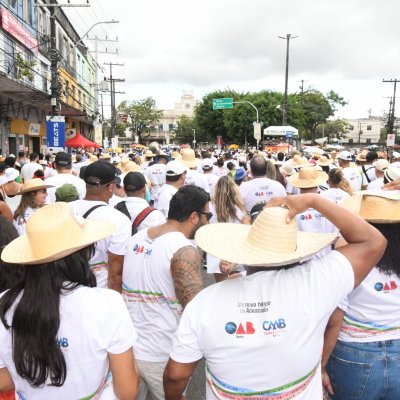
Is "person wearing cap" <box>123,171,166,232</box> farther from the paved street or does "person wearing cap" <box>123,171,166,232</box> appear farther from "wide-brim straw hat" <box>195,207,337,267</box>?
"wide-brim straw hat" <box>195,207,337,267</box>

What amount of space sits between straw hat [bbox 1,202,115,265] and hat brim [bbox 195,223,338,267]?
1.77ft

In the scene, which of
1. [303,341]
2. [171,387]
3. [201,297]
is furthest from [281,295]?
[171,387]

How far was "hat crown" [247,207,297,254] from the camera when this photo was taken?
1706mm

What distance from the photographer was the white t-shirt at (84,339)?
1.72 m

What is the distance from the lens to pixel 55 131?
14.0m

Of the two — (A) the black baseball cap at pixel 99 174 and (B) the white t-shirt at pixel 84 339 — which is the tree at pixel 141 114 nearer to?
(A) the black baseball cap at pixel 99 174

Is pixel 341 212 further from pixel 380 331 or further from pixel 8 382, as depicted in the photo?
pixel 8 382

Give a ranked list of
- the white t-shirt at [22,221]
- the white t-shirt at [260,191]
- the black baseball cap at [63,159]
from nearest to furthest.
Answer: the white t-shirt at [22,221] < the white t-shirt at [260,191] < the black baseball cap at [63,159]

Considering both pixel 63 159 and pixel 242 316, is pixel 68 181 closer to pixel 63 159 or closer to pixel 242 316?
pixel 63 159

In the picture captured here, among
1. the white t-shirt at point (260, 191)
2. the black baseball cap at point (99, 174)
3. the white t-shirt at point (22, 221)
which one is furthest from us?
the white t-shirt at point (260, 191)

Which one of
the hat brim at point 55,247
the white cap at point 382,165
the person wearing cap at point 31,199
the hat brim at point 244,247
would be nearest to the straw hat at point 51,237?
the hat brim at point 55,247

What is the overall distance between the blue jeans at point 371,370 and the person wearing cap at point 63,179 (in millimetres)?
4537

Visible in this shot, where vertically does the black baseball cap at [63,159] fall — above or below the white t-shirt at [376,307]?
above

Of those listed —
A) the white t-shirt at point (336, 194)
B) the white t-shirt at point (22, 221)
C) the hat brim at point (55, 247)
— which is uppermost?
the hat brim at point (55, 247)
